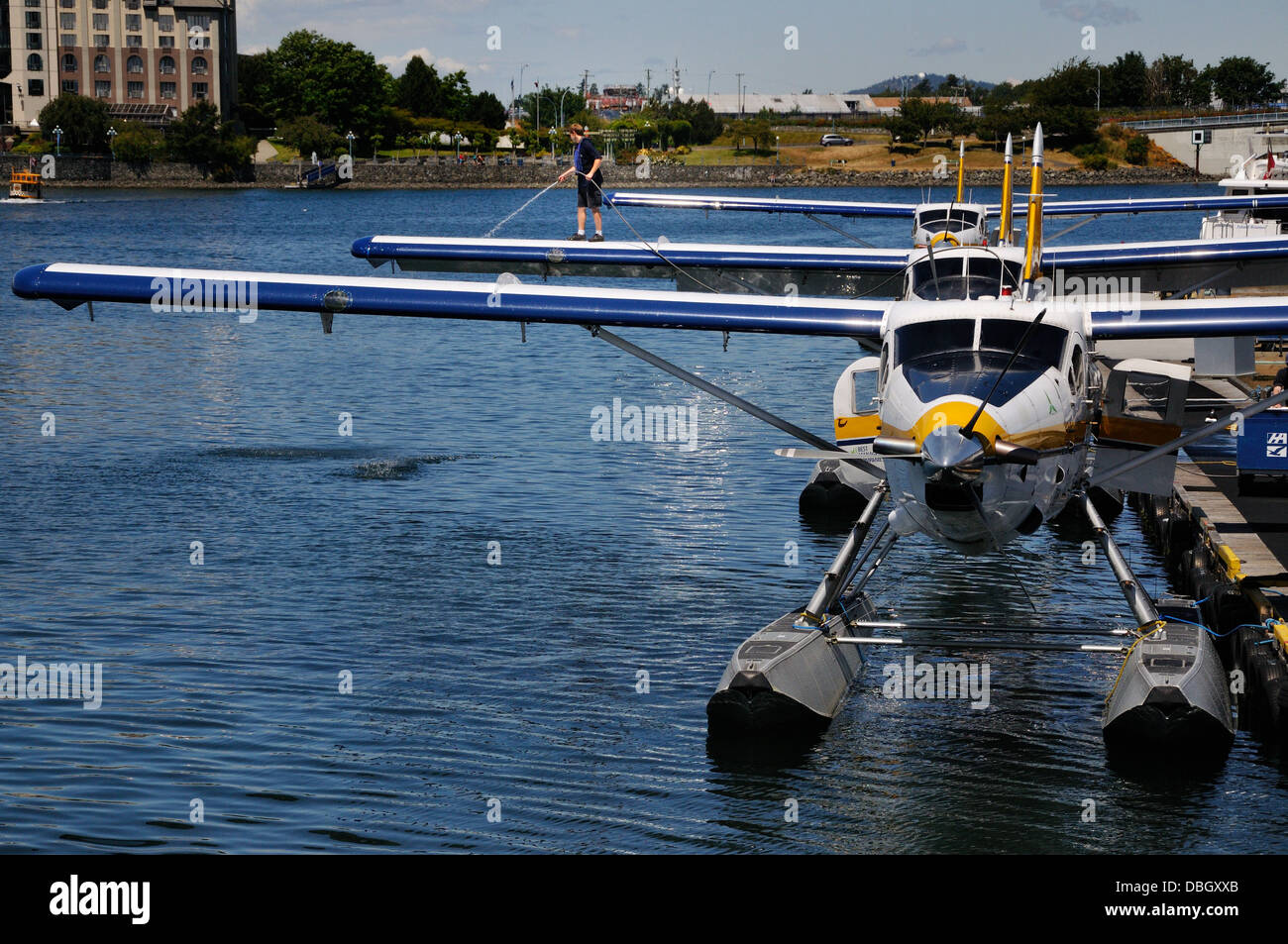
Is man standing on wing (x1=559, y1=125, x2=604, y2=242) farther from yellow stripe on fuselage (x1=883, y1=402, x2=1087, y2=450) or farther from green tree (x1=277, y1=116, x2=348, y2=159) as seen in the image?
green tree (x1=277, y1=116, x2=348, y2=159)

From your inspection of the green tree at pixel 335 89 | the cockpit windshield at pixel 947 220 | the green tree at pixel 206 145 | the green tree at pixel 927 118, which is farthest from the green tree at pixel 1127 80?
the cockpit windshield at pixel 947 220

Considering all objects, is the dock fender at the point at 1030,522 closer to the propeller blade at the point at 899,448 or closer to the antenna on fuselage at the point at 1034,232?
the propeller blade at the point at 899,448

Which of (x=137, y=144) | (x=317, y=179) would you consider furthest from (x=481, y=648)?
(x=137, y=144)

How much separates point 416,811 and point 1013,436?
4.43 meters

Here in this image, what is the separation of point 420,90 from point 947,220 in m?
131

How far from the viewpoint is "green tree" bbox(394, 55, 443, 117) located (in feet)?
484

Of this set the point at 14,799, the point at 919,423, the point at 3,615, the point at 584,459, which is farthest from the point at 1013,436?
the point at 584,459

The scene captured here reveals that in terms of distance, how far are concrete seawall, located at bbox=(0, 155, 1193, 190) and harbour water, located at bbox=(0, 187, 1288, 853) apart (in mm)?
103563

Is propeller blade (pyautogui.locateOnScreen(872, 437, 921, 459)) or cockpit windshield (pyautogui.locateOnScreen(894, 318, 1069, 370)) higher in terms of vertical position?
cockpit windshield (pyautogui.locateOnScreen(894, 318, 1069, 370))

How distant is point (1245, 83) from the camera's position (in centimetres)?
16300

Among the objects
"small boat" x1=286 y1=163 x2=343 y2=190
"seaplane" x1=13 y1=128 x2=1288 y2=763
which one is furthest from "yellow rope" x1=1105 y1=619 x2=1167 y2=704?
"small boat" x1=286 y1=163 x2=343 y2=190

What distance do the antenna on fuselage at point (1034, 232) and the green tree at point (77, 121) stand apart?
122m

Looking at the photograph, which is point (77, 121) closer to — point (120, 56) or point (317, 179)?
point (120, 56)

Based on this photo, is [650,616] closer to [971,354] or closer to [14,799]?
[971,354]
